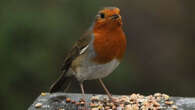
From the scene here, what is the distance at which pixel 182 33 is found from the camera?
8.14 meters

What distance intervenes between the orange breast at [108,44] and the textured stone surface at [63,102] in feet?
1.59

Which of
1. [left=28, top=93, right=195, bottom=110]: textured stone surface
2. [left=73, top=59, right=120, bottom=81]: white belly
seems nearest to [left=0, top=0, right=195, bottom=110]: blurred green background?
[left=28, top=93, right=195, bottom=110]: textured stone surface

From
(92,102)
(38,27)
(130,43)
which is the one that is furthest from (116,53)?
(130,43)

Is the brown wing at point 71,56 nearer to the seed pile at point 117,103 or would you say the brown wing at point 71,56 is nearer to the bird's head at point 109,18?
the bird's head at point 109,18

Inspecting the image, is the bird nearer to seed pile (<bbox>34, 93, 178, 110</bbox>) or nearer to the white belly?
the white belly

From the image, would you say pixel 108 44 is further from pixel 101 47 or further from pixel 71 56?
→ pixel 71 56

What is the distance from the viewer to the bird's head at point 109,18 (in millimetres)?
4465

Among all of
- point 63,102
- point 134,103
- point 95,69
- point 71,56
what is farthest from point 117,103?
point 71,56

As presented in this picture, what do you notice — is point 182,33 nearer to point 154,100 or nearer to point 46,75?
point 46,75

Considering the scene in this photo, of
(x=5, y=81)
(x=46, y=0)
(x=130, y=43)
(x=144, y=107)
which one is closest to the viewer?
(x=144, y=107)

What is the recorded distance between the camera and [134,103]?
475cm

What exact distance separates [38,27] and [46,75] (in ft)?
2.11

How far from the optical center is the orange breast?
4578mm

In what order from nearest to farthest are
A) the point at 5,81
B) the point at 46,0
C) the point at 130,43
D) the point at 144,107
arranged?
1. the point at 144,107
2. the point at 5,81
3. the point at 46,0
4. the point at 130,43
